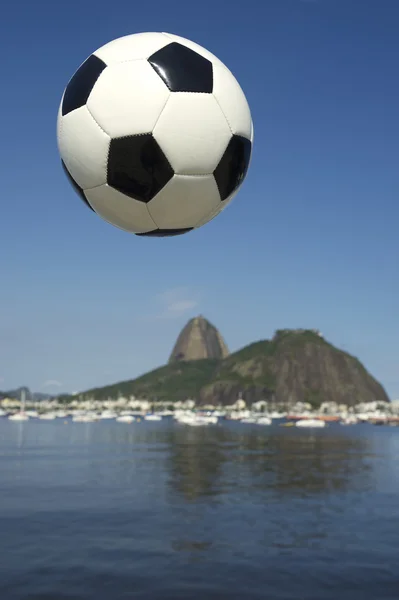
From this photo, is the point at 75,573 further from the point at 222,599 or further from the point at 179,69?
the point at 179,69

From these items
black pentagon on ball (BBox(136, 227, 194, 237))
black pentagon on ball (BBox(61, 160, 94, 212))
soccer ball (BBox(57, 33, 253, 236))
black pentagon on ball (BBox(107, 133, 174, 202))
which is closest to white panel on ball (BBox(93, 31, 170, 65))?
soccer ball (BBox(57, 33, 253, 236))

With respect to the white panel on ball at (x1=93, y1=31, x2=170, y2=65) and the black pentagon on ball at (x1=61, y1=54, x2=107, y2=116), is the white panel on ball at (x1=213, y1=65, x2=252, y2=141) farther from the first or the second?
the black pentagon on ball at (x1=61, y1=54, x2=107, y2=116)

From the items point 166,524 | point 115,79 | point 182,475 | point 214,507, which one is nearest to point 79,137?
point 115,79

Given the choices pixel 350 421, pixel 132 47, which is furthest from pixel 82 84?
pixel 350 421

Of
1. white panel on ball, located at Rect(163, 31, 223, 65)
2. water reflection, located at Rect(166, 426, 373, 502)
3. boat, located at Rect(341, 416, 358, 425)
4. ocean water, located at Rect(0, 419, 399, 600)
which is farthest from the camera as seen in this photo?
boat, located at Rect(341, 416, 358, 425)

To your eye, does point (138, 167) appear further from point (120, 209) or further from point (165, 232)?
point (165, 232)

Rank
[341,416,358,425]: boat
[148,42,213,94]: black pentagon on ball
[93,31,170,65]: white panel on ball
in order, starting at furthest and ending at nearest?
[341,416,358,425]: boat < [93,31,170,65]: white panel on ball < [148,42,213,94]: black pentagon on ball
